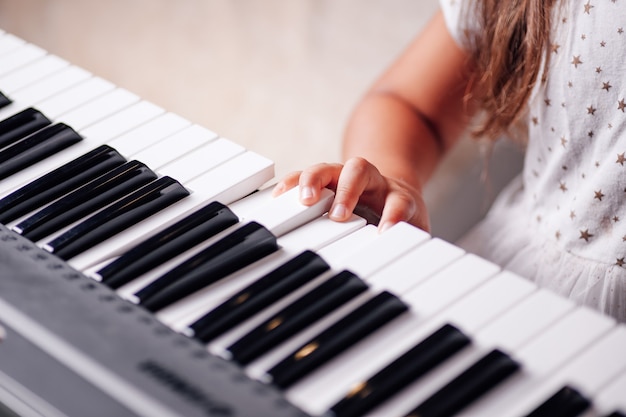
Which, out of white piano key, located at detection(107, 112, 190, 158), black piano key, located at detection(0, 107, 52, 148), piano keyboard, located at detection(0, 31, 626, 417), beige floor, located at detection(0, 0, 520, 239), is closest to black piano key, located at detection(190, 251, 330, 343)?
piano keyboard, located at detection(0, 31, 626, 417)

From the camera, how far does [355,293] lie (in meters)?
0.66

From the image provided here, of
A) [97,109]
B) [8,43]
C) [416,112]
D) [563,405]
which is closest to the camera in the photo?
[563,405]

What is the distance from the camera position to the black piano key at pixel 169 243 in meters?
0.69

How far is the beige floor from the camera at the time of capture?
1.56 meters

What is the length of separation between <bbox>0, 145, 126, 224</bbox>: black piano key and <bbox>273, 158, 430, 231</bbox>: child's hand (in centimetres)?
16

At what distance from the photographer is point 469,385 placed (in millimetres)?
585

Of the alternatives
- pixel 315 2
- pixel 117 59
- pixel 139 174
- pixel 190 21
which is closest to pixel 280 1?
pixel 315 2

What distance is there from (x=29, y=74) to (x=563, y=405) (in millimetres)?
656

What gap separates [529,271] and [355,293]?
0.46 m

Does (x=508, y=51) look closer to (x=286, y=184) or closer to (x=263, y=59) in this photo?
(x=286, y=184)

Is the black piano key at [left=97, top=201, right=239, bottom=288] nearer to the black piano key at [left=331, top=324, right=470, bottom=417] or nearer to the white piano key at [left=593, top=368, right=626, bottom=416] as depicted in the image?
the black piano key at [left=331, top=324, right=470, bottom=417]

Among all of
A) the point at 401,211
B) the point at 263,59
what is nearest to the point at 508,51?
the point at 401,211

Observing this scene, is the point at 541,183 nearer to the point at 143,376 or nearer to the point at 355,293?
the point at 355,293

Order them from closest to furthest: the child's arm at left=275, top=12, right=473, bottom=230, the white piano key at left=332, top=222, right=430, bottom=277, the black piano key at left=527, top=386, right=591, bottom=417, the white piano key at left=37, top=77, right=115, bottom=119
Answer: the black piano key at left=527, top=386, right=591, bottom=417
the white piano key at left=332, top=222, right=430, bottom=277
the white piano key at left=37, top=77, right=115, bottom=119
the child's arm at left=275, top=12, right=473, bottom=230
